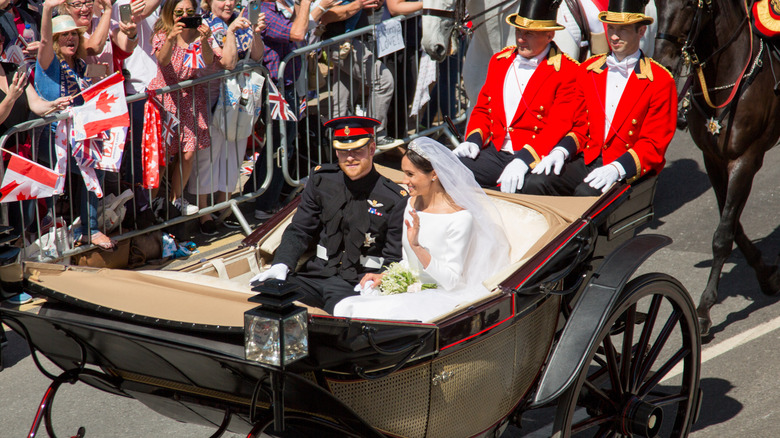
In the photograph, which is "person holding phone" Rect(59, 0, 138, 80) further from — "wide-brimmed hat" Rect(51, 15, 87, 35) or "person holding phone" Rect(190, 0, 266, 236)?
"person holding phone" Rect(190, 0, 266, 236)

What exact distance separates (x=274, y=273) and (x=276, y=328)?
155cm

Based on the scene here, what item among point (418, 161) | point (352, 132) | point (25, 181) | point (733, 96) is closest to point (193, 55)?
point (25, 181)

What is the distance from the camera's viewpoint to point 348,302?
147 inches

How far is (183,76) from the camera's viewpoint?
262 inches

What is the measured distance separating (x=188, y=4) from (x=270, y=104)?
100 centimetres

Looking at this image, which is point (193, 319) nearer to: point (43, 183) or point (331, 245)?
point (331, 245)

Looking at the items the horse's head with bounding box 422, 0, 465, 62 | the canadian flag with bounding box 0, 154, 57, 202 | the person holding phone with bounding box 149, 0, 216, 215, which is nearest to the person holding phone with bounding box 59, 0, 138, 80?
the person holding phone with bounding box 149, 0, 216, 215

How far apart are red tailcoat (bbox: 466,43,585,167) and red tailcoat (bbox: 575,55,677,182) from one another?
0.60 ft

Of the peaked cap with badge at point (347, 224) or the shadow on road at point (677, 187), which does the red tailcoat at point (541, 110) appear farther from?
the shadow on road at point (677, 187)

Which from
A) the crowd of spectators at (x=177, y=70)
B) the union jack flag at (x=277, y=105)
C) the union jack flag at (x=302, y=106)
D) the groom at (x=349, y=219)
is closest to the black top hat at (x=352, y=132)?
the groom at (x=349, y=219)

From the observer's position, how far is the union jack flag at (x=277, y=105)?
7105mm

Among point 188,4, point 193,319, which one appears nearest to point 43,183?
point 188,4

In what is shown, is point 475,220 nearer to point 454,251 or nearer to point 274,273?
point 454,251

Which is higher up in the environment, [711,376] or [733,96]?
[733,96]
